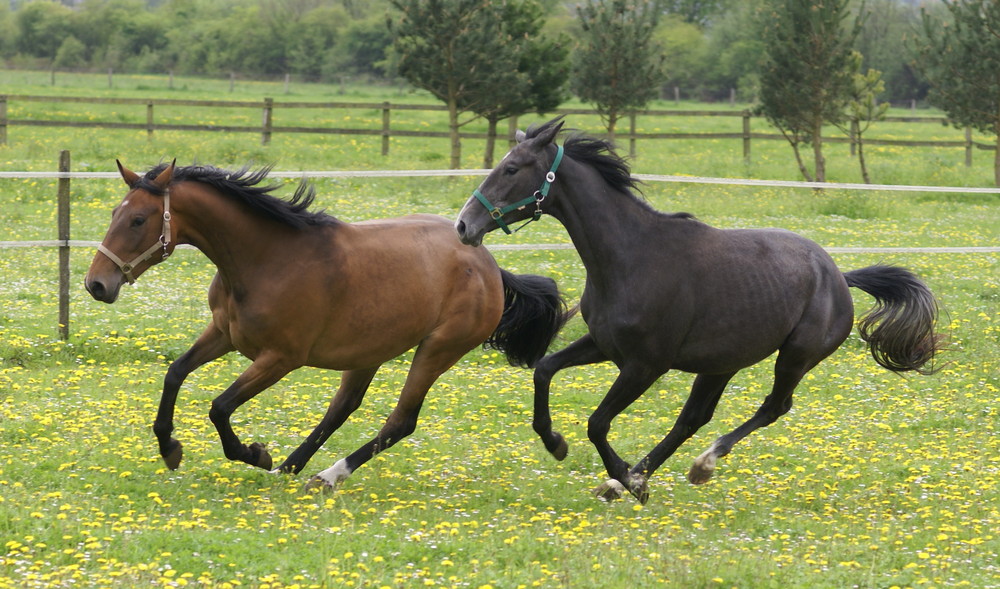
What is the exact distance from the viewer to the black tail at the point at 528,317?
754 cm

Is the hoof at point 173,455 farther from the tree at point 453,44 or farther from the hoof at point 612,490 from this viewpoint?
the tree at point 453,44

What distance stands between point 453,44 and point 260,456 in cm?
1807

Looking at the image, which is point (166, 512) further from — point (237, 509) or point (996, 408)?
point (996, 408)

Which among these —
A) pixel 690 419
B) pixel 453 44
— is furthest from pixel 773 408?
pixel 453 44

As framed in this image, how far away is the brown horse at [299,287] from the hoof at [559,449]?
2.50 ft

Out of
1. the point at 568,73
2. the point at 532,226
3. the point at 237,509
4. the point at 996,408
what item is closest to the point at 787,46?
the point at 568,73

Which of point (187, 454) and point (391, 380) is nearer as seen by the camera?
point (187, 454)

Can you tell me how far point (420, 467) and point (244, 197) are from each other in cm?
194

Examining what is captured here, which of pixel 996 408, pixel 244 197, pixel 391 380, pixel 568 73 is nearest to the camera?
pixel 244 197

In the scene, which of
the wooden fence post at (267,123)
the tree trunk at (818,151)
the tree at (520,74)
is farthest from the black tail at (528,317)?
the wooden fence post at (267,123)

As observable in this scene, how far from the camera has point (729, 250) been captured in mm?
6625

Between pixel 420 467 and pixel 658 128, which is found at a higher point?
pixel 658 128

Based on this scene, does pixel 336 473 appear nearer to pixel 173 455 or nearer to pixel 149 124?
pixel 173 455

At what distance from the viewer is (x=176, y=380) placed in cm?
622
